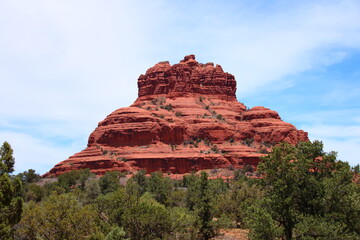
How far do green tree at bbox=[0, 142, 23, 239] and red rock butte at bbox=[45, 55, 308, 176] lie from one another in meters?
74.6

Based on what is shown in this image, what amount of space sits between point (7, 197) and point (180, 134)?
8848cm

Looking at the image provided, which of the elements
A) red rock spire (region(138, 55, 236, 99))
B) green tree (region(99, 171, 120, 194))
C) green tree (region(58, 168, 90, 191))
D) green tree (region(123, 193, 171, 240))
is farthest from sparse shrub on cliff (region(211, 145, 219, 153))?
green tree (region(123, 193, 171, 240))

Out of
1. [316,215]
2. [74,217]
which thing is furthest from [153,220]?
[316,215]

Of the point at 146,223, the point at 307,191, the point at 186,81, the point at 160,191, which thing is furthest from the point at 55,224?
the point at 186,81

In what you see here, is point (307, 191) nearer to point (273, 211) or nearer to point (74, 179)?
point (273, 211)

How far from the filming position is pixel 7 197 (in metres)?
25.3

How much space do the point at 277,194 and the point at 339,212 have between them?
14.5 ft

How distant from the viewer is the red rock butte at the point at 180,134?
10394 centimetres

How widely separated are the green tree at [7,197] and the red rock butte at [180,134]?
7458 cm

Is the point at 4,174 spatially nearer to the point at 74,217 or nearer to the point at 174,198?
the point at 74,217

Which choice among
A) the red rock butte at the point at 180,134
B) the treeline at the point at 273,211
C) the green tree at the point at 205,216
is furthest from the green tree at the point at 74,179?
the treeline at the point at 273,211

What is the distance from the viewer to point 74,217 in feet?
98.5

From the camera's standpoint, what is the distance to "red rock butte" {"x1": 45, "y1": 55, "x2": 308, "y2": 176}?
341 ft

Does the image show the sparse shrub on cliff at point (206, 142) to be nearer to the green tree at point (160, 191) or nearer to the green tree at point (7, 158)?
the green tree at point (160, 191)
